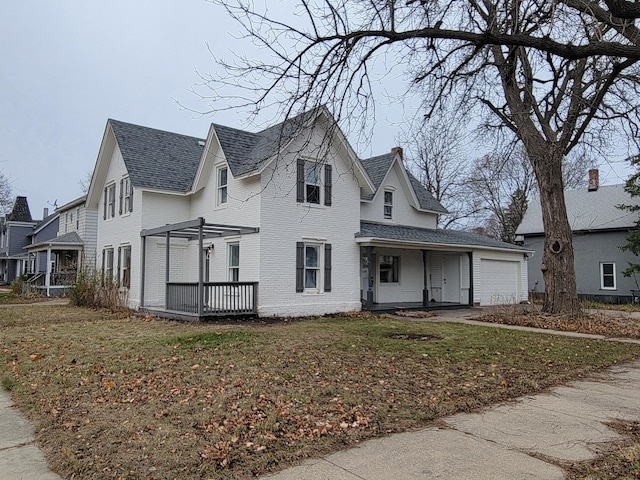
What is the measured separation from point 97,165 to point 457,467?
2121 cm

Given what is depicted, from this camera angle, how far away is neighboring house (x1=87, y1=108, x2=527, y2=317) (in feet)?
50.3

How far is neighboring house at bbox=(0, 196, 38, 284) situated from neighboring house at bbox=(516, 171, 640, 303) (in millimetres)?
39924

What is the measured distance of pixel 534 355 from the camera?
9070mm

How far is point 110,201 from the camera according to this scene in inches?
826

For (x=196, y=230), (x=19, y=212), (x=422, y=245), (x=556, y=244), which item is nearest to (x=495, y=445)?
(x=556, y=244)

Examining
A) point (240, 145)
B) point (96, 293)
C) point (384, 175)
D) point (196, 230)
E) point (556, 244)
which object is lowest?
point (96, 293)

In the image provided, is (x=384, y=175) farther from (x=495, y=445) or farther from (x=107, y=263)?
(x=495, y=445)

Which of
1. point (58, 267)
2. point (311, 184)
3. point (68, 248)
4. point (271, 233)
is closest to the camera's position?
point (271, 233)

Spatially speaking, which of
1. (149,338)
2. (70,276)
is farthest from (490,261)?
(70,276)

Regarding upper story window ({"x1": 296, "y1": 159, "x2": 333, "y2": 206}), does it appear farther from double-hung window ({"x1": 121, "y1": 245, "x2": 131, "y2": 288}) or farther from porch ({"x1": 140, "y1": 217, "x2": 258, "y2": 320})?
double-hung window ({"x1": 121, "y1": 245, "x2": 131, "y2": 288})

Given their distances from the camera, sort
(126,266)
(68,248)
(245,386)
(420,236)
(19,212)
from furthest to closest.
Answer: (19,212) → (68,248) → (420,236) → (126,266) → (245,386)

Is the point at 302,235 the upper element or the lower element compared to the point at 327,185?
lower

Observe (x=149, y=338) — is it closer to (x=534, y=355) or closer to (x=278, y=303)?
(x=278, y=303)

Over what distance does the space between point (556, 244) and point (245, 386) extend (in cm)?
1299
